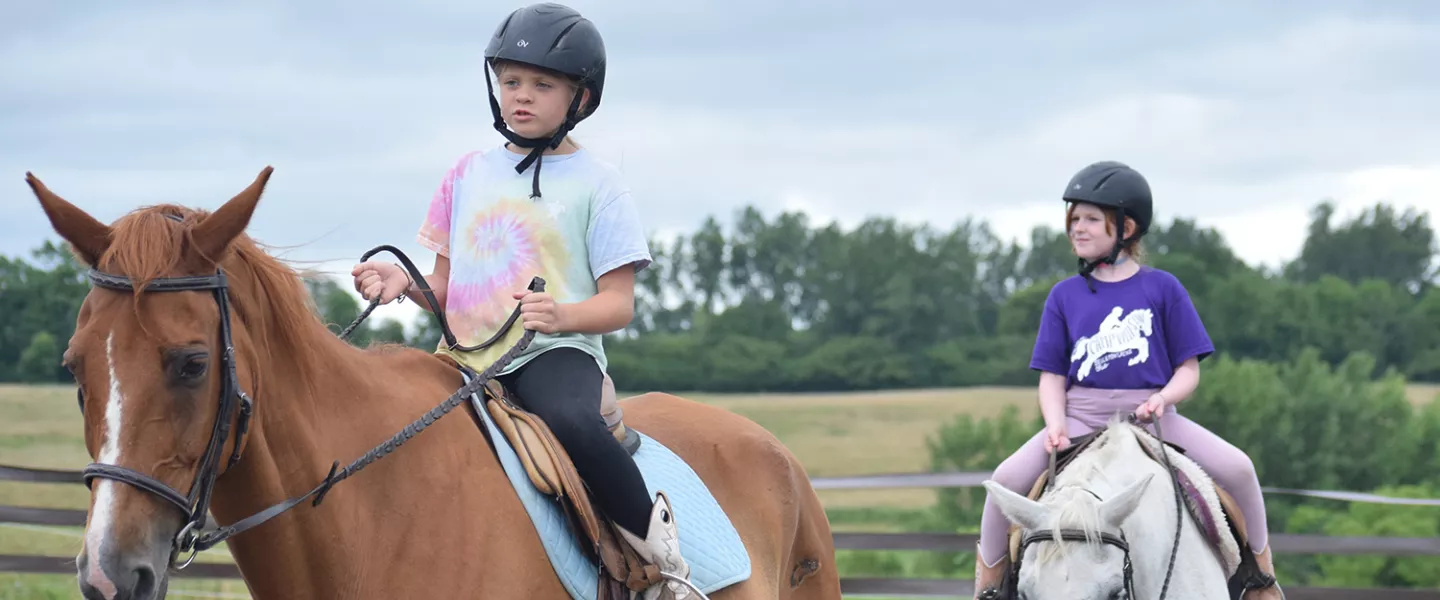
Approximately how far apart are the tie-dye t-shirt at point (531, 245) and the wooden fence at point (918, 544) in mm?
4579

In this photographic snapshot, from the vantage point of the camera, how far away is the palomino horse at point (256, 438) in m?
2.35

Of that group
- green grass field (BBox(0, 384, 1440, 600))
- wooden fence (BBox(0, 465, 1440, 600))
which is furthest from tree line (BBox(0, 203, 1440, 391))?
wooden fence (BBox(0, 465, 1440, 600))

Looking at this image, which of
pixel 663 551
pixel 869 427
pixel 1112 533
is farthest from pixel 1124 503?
pixel 869 427

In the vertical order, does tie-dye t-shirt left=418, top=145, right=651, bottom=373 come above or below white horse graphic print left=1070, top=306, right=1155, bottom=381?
above

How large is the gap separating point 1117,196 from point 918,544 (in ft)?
17.3

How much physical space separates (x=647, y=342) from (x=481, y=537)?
185 ft

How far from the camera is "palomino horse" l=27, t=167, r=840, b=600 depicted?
7.72ft

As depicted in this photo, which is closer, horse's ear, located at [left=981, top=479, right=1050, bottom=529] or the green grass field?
horse's ear, located at [left=981, top=479, right=1050, bottom=529]

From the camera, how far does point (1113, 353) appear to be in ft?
16.7

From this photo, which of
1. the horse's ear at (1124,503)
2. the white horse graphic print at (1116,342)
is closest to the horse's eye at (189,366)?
the horse's ear at (1124,503)

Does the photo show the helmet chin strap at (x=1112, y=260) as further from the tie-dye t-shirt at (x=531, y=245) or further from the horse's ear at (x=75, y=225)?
the horse's ear at (x=75, y=225)

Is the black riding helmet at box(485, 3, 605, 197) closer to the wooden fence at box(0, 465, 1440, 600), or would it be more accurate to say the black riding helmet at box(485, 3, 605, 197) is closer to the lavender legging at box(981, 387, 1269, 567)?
the lavender legging at box(981, 387, 1269, 567)

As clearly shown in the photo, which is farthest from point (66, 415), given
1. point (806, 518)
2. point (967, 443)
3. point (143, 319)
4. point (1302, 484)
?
point (1302, 484)

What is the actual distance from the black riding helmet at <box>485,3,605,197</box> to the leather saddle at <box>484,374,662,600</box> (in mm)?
565
